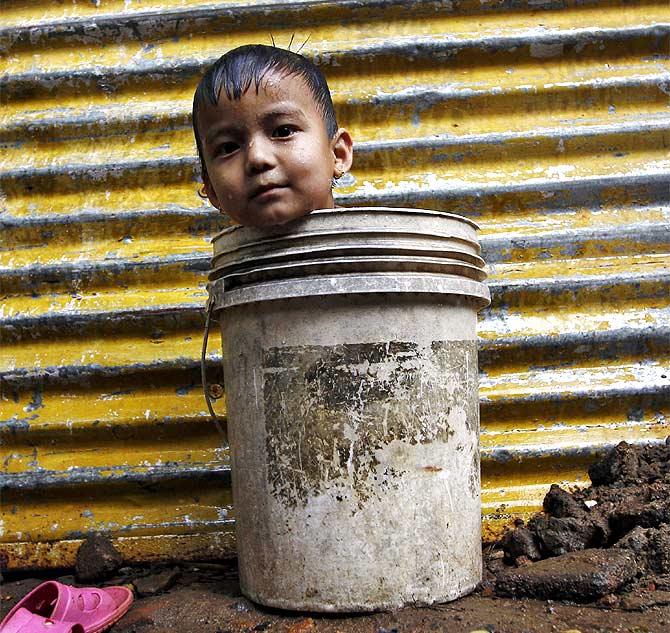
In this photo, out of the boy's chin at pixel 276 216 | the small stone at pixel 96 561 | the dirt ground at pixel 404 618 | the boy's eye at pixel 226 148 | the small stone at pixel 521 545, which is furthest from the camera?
the small stone at pixel 96 561

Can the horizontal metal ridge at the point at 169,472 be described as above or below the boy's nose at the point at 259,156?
below

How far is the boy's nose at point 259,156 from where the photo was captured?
1.86 m

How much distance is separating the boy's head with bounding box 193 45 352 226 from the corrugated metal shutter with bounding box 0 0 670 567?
0.86 metres

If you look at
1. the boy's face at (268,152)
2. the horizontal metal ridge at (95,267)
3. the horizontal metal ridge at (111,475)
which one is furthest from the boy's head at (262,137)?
the horizontal metal ridge at (111,475)

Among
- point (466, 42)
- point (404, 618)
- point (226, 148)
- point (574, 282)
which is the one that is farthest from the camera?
point (466, 42)

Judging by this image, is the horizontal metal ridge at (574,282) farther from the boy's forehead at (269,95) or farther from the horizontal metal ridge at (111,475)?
the horizontal metal ridge at (111,475)

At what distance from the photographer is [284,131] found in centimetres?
194

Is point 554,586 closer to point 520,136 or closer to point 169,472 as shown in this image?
point 169,472

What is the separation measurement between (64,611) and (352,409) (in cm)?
91

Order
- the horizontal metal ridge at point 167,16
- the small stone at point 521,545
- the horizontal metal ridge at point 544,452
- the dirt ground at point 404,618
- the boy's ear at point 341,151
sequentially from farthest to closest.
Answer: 1. the horizontal metal ridge at point 167,16
2. the horizontal metal ridge at point 544,452
3. the boy's ear at point 341,151
4. the small stone at point 521,545
5. the dirt ground at point 404,618

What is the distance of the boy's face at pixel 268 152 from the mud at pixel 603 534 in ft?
3.69

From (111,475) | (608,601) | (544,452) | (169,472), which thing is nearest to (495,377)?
(544,452)

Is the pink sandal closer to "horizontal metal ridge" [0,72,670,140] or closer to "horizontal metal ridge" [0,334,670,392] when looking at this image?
"horizontal metal ridge" [0,334,670,392]

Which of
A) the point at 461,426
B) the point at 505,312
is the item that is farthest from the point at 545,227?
the point at 461,426
